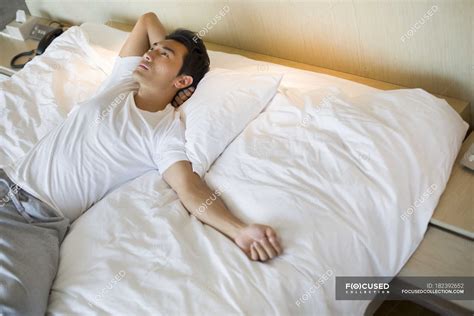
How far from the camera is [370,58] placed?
1.57m

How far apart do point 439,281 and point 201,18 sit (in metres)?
1.53

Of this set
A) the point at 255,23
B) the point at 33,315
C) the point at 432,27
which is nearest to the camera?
the point at 33,315

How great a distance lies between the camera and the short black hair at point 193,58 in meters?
1.58

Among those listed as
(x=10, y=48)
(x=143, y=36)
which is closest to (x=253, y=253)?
(x=143, y=36)

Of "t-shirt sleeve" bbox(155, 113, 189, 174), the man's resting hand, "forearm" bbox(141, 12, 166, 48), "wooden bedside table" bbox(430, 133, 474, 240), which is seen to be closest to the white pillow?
"t-shirt sleeve" bbox(155, 113, 189, 174)

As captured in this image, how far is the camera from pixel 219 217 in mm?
1158

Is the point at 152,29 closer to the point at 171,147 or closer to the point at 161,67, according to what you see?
the point at 161,67

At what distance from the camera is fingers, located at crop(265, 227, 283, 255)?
1056mm

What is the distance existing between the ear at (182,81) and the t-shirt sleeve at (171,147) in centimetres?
18

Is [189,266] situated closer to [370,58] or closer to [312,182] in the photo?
[312,182]

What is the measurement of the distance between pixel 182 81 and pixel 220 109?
277 mm

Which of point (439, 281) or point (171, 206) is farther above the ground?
point (171, 206)

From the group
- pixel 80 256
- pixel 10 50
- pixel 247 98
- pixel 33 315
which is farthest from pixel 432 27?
pixel 10 50

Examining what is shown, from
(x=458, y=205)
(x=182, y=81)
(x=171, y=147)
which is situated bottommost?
(x=458, y=205)
